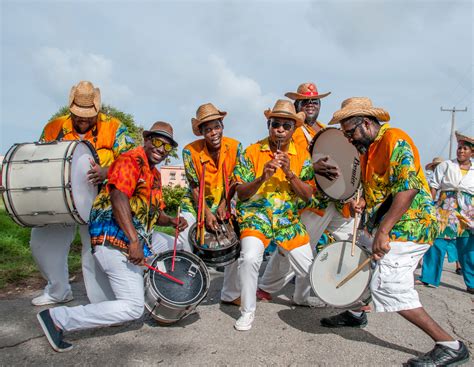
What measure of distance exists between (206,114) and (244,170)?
0.79 m

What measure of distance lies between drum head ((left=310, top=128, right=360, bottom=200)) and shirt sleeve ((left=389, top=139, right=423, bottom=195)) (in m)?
0.61

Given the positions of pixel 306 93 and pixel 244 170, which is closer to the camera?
pixel 244 170

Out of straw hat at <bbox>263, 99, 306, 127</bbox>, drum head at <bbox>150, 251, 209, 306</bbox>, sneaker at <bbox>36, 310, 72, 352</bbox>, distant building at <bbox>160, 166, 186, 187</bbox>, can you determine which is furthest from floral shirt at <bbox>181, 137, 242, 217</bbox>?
distant building at <bbox>160, 166, 186, 187</bbox>

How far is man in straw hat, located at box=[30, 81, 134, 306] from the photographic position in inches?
185

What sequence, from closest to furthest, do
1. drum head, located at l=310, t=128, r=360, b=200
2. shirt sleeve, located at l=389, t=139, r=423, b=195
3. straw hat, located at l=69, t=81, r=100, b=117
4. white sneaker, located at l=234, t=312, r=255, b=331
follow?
shirt sleeve, located at l=389, t=139, r=423, b=195 < white sneaker, located at l=234, t=312, r=255, b=331 < drum head, located at l=310, t=128, r=360, b=200 < straw hat, located at l=69, t=81, r=100, b=117

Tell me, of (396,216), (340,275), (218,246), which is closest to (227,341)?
(218,246)

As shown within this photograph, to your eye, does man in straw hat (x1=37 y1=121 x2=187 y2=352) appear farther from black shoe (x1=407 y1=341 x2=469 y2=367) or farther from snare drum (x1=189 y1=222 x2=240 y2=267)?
black shoe (x1=407 y1=341 x2=469 y2=367)

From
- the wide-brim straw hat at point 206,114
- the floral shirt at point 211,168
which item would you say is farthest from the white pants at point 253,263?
the wide-brim straw hat at point 206,114

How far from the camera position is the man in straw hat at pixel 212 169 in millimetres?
4844

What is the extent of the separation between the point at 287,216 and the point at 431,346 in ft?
5.82

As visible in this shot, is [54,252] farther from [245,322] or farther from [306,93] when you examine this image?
[306,93]

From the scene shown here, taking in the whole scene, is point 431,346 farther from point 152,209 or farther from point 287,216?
point 152,209

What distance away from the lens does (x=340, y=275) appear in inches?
148

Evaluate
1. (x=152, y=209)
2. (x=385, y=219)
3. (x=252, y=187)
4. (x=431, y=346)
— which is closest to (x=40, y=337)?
(x=152, y=209)
